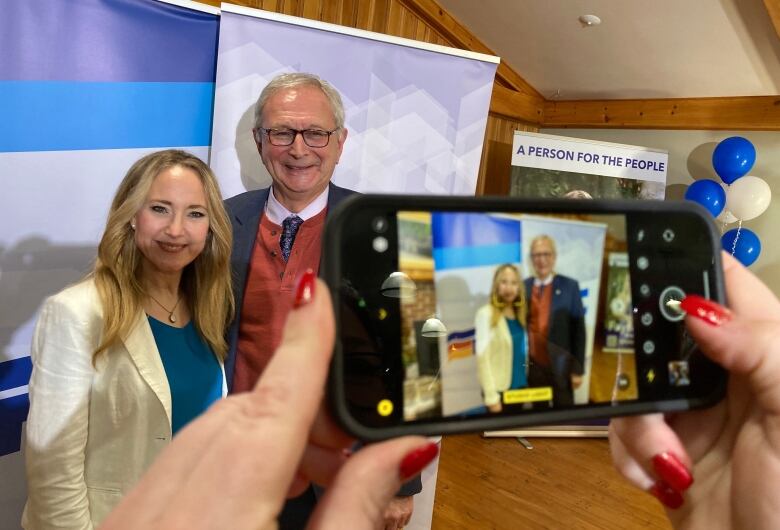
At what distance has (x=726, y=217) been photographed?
316cm

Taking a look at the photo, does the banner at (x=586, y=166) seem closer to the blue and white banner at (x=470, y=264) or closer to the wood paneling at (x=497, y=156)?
the wood paneling at (x=497, y=156)

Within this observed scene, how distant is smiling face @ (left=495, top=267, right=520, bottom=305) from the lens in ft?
2.07

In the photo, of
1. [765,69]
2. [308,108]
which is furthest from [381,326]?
[765,69]

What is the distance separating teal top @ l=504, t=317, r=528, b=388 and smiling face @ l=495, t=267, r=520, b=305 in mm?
28

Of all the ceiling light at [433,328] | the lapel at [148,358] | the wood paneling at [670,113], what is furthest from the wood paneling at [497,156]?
the ceiling light at [433,328]

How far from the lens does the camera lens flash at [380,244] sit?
1.91 ft

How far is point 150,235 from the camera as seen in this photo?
1151 mm

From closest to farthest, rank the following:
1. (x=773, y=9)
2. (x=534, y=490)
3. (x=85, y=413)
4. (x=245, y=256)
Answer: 1. (x=85, y=413)
2. (x=245, y=256)
3. (x=773, y=9)
4. (x=534, y=490)

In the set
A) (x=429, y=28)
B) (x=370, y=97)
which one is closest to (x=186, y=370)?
(x=370, y=97)

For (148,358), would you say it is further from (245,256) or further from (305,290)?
(305,290)

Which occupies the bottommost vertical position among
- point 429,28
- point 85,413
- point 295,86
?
point 85,413

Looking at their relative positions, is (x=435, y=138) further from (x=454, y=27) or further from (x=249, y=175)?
(x=454, y=27)

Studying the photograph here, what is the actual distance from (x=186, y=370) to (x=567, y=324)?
0.92m

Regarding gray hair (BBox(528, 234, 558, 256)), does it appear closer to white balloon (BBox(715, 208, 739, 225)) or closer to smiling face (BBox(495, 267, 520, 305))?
smiling face (BBox(495, 267, 520, 305))
